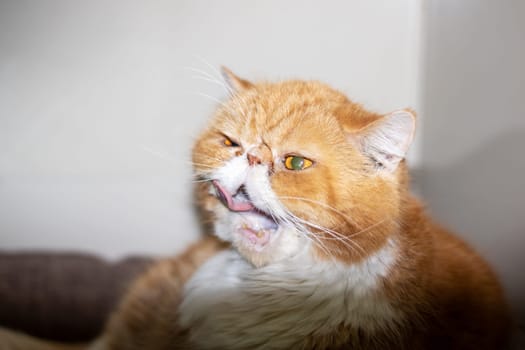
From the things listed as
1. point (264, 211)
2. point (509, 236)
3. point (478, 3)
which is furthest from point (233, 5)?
point (509, 236)

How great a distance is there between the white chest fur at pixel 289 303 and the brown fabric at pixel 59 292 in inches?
28.9

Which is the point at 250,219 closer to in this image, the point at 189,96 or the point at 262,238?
the point at 262,238

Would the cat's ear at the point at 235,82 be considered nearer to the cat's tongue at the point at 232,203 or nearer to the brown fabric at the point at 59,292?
the cat's tongue at the point at 232,203

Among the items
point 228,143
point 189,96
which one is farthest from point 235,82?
point 189,96

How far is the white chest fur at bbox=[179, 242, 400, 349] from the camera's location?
3.39ft

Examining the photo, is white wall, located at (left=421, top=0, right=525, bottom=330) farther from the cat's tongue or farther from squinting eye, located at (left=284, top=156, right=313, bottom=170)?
the cat's tongue

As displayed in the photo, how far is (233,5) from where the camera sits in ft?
5.90

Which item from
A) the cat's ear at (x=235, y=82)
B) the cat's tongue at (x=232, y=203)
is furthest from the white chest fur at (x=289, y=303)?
the cat's ear at (x=235, y=82)

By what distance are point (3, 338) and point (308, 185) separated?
1106mm

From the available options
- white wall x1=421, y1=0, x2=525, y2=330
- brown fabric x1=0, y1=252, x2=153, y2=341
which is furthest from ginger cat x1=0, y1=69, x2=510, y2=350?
brown fabric x1=0, y1=252, x2=153, y2=341

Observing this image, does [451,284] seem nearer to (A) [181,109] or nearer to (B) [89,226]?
(A) [181,109]

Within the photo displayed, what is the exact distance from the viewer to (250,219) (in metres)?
1.08

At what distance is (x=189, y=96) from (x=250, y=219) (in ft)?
3.17

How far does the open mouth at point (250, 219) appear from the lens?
1046 millimetres
